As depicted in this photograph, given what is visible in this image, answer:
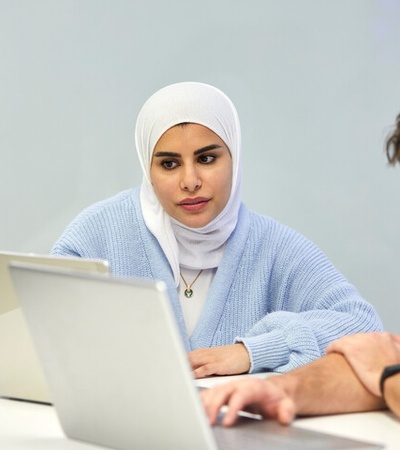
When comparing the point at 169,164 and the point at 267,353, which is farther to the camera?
the point at 169,164

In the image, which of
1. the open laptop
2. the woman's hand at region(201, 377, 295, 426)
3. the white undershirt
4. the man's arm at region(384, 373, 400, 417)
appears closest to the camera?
the open laptop

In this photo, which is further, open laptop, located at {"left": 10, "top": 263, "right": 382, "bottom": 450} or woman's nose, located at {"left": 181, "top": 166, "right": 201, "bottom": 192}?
woman's nose, located at {"left": 181, "top": 166, "right": 201, "bottom": 192}

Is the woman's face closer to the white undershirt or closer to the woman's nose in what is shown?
the woman's nose

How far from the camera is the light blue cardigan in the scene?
2531 millimetres

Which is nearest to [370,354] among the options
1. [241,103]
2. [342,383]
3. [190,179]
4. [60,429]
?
[342,383]

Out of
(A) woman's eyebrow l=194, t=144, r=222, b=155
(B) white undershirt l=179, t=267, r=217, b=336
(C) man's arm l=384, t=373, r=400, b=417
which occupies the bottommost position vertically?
(C) man's arm l=384, t=373, r=400, b=417

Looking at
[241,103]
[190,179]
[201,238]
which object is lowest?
[201,238]

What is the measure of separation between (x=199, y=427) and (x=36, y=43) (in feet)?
9.14

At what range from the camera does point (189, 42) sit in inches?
148

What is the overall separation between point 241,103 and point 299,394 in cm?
243

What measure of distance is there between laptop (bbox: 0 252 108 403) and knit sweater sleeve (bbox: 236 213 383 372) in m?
0.54

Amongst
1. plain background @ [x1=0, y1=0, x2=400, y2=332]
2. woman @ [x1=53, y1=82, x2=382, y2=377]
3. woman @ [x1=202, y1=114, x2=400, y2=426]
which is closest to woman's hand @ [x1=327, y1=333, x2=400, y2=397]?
woman @ [x1=202, y1=114, x2=400, y2=426]

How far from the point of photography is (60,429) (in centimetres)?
141

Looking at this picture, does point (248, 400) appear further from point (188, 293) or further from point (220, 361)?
point (188, 293)
